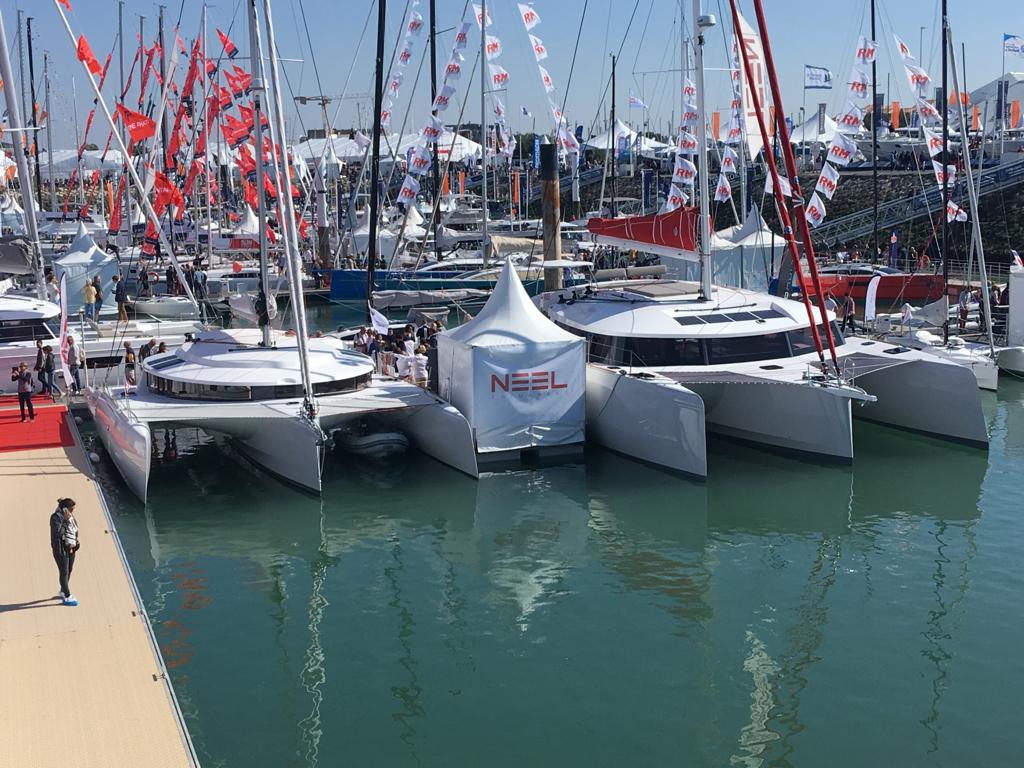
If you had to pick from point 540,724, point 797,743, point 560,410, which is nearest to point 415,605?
point 540,724

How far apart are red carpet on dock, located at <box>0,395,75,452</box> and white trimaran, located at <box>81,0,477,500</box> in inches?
26.7

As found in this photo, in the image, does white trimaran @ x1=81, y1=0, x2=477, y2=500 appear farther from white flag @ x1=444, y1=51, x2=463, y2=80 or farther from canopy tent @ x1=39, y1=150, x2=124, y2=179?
canopy tent @ x1=39, y1=150, x2=124, y2=179

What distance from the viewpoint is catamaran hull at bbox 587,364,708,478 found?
1928 cm

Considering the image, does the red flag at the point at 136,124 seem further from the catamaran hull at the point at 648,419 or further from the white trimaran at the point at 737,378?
the catamaran hull at the point at 648,419

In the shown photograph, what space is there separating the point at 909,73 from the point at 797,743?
66.4 feet

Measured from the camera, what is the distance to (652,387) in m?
19.6

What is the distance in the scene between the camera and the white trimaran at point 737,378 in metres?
19.8

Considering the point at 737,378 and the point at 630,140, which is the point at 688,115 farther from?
the point at 630,140

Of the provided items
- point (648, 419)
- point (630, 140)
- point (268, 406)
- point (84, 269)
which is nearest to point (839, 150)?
point (648, 419)

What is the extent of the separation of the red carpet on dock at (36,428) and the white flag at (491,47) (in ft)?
55.5

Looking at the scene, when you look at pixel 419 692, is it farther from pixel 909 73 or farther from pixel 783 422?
pixel 909 73

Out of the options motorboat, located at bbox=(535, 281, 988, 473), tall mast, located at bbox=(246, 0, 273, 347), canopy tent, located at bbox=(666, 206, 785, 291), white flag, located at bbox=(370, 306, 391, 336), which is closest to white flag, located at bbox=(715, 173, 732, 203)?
canopy tent, located at bbox=(666, 206, 785, 291)

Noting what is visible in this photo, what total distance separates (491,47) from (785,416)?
17337 millimetres

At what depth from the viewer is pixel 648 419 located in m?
20.0
